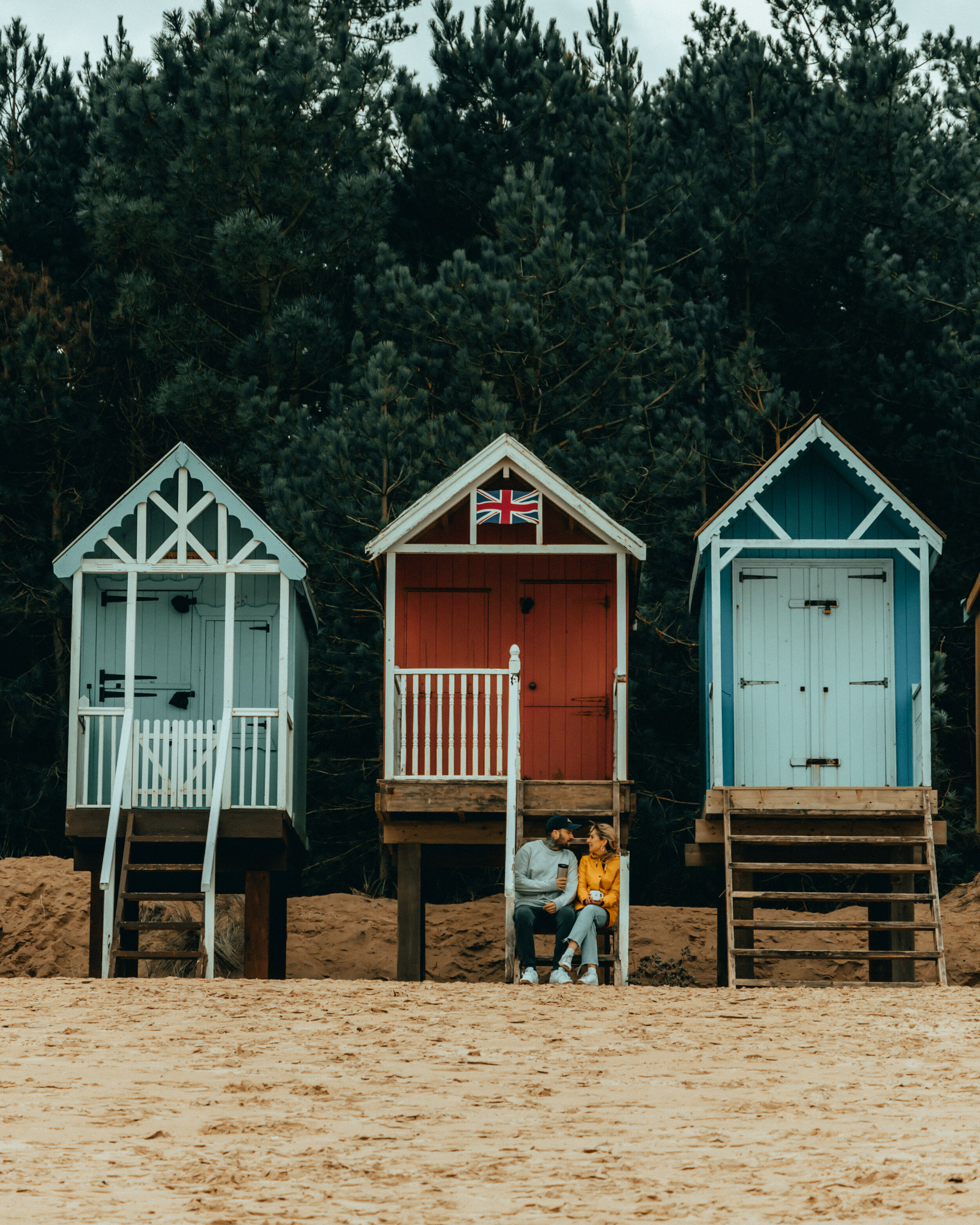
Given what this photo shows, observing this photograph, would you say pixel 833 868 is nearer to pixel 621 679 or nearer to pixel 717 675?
pixel 717 675

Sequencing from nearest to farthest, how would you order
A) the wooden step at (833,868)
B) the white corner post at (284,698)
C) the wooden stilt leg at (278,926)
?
the wooden step at (833,868)
the white corner post at (284,698)
the wooden stilt leg at (278,926)

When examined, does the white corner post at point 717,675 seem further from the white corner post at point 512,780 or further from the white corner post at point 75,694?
the white corner post at point 75,694

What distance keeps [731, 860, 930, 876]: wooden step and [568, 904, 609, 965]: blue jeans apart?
1894 millimetres

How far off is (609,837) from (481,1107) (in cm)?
584

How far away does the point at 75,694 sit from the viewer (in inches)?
663

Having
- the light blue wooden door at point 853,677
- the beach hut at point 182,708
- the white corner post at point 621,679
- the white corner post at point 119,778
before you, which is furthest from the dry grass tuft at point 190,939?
the light blue wooden door at point 853,677

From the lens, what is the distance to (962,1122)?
868 cm

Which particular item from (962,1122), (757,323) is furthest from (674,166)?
(962,1122)

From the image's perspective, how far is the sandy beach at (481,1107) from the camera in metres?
7.39

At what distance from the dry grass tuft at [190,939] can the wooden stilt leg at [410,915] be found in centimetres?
381

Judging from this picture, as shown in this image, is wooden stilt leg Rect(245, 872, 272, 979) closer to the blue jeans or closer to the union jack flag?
the blue jeans

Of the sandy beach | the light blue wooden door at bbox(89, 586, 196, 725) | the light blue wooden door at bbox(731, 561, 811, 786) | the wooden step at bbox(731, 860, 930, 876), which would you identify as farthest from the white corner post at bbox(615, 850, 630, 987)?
the light blue wooden door at bbox(89, 586, 196, 725)

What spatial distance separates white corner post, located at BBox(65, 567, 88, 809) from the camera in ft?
54.1

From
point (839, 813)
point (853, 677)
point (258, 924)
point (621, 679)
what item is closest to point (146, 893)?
point (258, 924)
